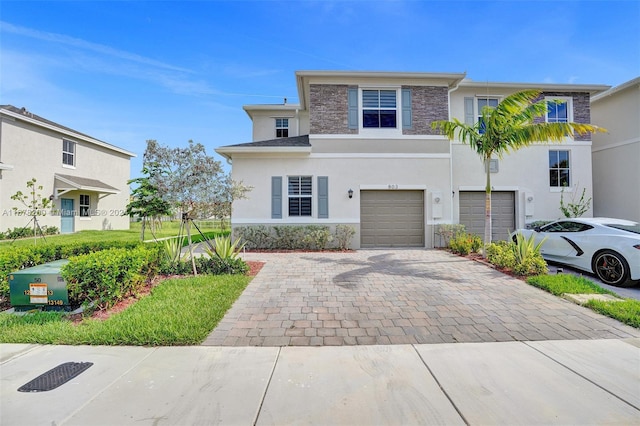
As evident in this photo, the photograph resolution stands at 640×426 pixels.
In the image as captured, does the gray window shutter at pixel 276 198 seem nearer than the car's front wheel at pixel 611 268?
No

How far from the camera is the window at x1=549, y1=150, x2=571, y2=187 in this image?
42.8 ft

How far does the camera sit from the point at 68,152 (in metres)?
18.8

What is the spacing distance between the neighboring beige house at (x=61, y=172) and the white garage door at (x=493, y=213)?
65.9 feet

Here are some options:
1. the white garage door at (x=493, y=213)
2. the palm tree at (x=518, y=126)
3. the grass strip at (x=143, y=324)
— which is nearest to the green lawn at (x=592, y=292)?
the palm tree at (x=518, y=126)

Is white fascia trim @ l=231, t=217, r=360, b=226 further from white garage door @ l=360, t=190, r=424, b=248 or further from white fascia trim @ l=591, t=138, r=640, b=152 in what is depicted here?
white fascia trim @ l=591, t=138, r=640, b=152

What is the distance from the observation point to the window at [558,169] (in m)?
13.0

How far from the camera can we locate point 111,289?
475 cm

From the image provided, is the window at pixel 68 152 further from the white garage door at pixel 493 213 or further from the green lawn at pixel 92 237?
the white garage door at pixel 493 213

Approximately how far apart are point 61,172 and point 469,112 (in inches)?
915

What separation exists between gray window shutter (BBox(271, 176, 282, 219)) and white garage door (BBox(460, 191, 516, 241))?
25.3 ft

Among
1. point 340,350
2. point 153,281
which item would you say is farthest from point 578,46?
point 153,281

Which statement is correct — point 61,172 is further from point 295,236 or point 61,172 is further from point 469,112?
point 469,112

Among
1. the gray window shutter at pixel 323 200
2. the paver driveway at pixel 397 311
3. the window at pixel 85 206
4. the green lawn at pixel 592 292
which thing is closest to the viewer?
the paver driveway at pixel 397 311

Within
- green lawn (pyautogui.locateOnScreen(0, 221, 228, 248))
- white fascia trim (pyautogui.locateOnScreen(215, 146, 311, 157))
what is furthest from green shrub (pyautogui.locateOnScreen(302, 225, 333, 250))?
green lawn (pyautogui.locateOnScreen(0, 221, 228, 248))
